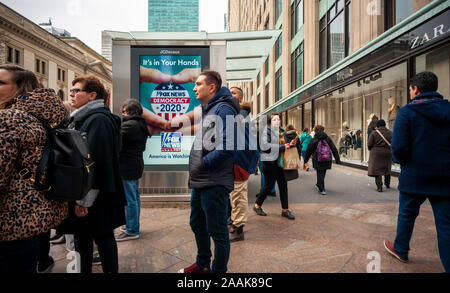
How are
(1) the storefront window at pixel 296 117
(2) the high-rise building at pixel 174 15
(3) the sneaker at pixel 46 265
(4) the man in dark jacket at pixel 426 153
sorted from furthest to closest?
(2) the high-rise building at pixel 174 15, (1) the storefront window at pixel 296 117, (3) the sneaker at pixel 46 265, (4) the man in dark jacket at pixel 426 153

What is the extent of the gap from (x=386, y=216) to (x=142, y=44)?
572 centimetres

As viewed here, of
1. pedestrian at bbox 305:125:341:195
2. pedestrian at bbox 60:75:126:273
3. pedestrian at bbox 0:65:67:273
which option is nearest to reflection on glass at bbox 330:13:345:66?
pedestrian at bbox 305:125:341:195

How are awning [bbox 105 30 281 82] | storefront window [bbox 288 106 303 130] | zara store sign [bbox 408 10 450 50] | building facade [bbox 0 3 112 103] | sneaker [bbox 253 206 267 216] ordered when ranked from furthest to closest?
building facade [bbox 0 3 112 103] < storefront window [bbox 288 106 303 130] < zara store sign [bbox 408 10 450 50] < awning [bbox 105 30 281 82] < sneaker [bbox 253 206 267 216]

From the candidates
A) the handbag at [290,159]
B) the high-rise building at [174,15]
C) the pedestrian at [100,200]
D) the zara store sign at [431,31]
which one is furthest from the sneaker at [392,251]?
the high-rise building at [174,15]

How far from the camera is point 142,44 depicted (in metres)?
5.02

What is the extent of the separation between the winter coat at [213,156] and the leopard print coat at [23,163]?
1.07 meters

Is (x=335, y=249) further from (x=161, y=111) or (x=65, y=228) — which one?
(x=161, y=111)

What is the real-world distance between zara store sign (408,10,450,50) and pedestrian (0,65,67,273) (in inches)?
355

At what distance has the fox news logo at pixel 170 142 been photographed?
5.09 metres

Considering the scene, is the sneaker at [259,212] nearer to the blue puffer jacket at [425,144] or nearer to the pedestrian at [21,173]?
the blue puffer jacket at [425,144]

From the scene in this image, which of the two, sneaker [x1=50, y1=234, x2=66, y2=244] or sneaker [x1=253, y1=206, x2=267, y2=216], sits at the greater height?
sneaker [x1=253, y1=206, x2=267, y2=216]

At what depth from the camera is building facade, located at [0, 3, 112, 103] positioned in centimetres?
3053

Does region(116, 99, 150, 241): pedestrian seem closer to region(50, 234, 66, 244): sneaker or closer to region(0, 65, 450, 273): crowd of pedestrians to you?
region(50, 234, 66, 244): sneaker
